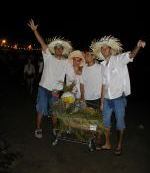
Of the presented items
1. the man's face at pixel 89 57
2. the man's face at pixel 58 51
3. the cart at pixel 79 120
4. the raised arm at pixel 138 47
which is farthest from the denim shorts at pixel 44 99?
the raised arm at pixel 138 47

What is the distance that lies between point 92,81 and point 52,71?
36.0 inches

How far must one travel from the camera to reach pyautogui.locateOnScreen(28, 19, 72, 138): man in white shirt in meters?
8.95

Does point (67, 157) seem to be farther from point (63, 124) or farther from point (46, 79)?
point (46, 79)

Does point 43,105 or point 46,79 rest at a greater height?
point 46,79

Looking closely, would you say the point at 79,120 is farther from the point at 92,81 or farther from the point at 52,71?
the point at 52,71

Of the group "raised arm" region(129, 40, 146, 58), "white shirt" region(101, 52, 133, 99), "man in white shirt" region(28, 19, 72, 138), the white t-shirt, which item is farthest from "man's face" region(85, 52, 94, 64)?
the white t-shirt

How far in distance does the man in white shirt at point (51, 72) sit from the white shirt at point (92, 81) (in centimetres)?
53

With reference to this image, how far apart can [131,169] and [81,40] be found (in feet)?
170

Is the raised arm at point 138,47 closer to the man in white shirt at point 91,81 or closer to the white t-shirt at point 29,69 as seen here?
the man in white shirt at point 91,81

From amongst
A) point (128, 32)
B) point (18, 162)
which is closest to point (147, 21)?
point (128, 32)

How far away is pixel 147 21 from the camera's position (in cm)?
5812

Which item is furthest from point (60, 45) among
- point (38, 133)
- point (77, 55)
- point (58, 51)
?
point (38, 133)

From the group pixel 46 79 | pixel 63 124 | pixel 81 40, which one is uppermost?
pixel 81 40

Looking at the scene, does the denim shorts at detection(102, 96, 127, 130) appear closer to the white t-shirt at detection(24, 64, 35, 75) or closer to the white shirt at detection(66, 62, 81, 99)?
the white shirt at detection(66, 62, 81, 99)
